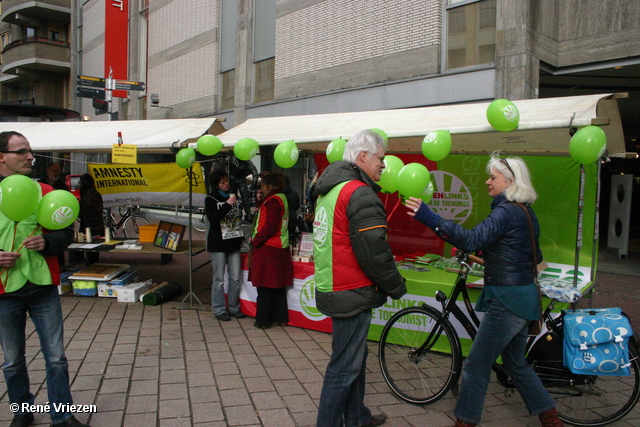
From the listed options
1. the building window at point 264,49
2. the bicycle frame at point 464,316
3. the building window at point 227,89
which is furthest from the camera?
the building window at point 227,89

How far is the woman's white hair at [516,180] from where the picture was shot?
295 centimetres

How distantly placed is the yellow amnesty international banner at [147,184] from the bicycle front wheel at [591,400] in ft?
15.8

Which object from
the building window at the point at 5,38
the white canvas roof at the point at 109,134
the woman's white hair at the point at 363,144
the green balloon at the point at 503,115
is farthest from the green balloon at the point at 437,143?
the building window at the point at 5,38

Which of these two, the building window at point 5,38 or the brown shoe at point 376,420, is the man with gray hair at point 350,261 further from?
the building window at point 5,38

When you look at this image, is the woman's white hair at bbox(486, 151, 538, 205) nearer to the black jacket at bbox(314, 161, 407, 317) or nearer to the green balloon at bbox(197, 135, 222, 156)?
the black jacket at bbox(314, 161, 407, 317)

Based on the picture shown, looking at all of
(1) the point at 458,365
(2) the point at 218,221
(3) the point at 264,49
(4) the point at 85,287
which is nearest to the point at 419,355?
(1) the point at 458,365

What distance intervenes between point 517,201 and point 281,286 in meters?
2.94

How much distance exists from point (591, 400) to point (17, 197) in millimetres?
4118

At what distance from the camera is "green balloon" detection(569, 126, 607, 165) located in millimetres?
3213

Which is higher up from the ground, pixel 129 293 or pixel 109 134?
pixel 109 134

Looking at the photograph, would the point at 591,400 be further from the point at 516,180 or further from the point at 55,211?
the point at 55,211

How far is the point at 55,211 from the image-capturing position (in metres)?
2.74

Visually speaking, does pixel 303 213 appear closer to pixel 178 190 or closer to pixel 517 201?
pixel 178 190

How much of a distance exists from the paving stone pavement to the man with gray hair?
803mm
